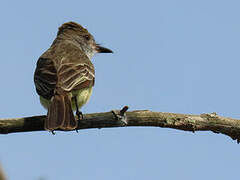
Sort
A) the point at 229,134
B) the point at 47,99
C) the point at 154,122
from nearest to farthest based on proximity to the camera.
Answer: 1. the point at 154,122
2. the point at 229,134
3. the point at 47,99

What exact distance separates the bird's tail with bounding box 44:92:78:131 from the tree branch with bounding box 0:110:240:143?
131mm

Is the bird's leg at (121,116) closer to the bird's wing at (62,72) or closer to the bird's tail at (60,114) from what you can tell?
the bird's tail at (60,114)

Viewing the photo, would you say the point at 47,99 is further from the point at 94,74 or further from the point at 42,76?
the point at 94,74

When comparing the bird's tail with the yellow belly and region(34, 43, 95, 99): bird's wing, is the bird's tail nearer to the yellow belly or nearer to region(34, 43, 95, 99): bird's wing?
region(34, 43, 95, 99): bird's wing

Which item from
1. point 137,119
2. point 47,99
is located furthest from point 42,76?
point 137,119

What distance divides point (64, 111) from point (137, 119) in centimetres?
119

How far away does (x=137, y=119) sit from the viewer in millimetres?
5625

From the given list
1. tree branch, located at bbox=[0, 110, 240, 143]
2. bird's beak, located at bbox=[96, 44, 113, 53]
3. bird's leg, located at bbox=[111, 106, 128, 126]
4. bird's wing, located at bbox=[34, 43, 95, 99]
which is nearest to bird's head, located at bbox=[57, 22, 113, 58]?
bird's beak, located at bbox=[96, 44, 113, 53]

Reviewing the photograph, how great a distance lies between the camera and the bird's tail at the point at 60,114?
5.78 metres

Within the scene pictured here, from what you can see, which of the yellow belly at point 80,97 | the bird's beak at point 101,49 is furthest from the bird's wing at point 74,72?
the bird's beak at point 101,49

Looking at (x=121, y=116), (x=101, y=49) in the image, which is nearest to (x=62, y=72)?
(x=121, y=116)

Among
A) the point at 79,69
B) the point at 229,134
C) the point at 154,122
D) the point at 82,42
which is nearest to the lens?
the point at 154,122

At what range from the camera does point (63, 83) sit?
22.2ft

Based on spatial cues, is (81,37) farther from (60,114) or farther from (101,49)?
(60,114)
